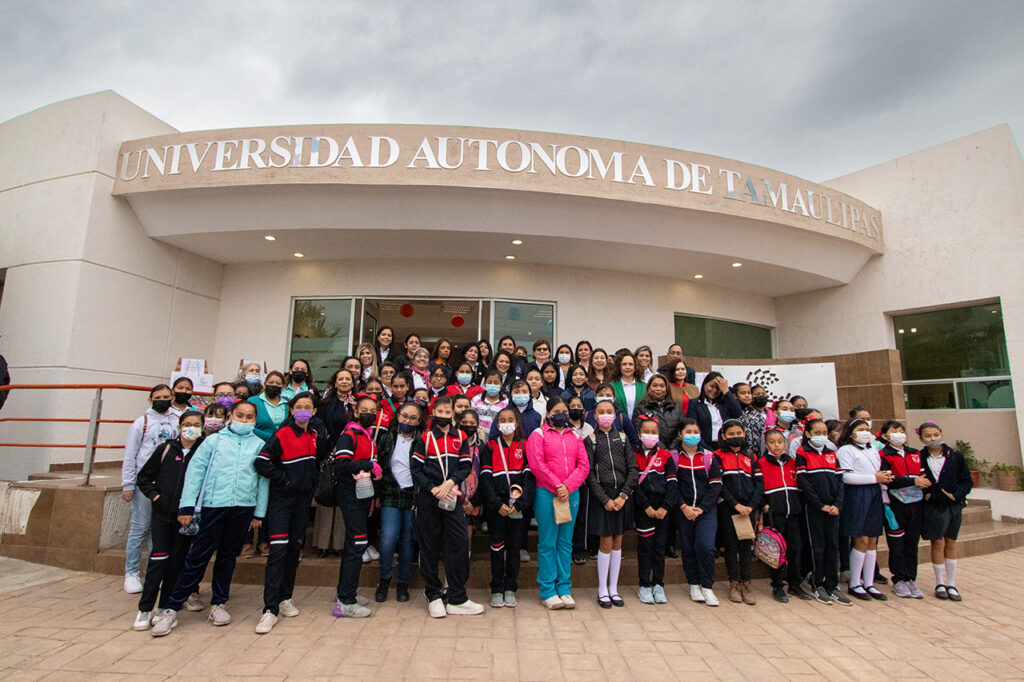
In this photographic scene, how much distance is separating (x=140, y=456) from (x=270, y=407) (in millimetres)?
1197

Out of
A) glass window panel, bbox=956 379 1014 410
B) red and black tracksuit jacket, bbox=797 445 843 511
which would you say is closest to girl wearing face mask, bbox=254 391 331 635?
red and black tracksuit jacket, bbox=797 445 843 511

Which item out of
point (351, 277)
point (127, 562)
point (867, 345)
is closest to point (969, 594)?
point (867, 345)

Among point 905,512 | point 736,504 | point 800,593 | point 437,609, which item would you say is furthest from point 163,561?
point 905,512

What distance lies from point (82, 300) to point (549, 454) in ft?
25.2

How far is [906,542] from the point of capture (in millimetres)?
4984

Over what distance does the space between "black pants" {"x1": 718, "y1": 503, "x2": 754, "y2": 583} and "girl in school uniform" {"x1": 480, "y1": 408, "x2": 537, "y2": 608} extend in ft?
6.09

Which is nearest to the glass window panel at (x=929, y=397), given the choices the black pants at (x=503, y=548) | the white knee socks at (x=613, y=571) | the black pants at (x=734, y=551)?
the black pants at (x=734, y=551)

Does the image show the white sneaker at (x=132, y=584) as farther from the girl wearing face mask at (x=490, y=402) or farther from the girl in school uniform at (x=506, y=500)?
the girl wearing face mask at (x=490, y=402)

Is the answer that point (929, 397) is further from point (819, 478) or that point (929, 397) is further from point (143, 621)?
point (143, 621)

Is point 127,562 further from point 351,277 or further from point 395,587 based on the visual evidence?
point 351,277

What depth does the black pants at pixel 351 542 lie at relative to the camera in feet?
13.4

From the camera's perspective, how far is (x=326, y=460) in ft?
15.0

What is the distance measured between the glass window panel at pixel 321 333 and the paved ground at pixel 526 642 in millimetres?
5135

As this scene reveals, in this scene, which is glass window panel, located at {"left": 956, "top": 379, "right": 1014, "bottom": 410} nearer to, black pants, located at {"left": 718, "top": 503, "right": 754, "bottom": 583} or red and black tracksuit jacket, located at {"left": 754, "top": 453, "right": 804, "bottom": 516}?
red and black tracksuit jacket, located at {"left": 754, "top": 453, "right": 804, "bottom": 516}
